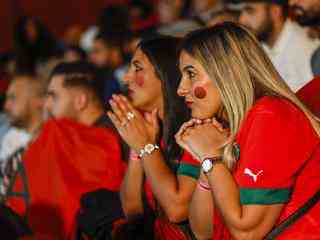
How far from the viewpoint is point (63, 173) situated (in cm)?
565

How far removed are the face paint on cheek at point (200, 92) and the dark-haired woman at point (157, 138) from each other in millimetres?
372

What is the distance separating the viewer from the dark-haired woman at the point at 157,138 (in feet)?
14.3

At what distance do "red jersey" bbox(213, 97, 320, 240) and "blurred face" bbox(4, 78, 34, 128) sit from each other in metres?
4.10

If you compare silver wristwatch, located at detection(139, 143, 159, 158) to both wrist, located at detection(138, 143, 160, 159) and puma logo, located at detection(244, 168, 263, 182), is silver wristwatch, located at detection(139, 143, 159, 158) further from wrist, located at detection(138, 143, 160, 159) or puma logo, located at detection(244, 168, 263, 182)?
puma logo, located at detection(244, 168, 263, 182)

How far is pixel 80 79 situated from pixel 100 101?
25 cm

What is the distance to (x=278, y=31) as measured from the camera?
20.9 feet

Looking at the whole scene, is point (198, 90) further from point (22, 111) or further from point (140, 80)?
point (22, 111)

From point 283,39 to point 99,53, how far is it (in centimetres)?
316

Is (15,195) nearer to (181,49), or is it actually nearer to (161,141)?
(161,141)

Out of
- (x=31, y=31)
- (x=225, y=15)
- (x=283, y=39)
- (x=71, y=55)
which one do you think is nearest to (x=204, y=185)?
(x=283, y=39)

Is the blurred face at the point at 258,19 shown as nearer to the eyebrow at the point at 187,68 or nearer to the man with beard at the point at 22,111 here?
the man with beard at the point at 22,111

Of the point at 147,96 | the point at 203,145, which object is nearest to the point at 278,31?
the point at 147,96

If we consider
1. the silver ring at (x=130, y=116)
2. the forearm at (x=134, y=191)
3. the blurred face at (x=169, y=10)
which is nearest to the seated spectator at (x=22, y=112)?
the forearm at (x=134, y=191)

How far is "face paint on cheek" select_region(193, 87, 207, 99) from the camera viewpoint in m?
4.00
